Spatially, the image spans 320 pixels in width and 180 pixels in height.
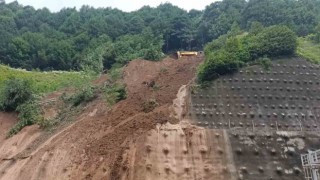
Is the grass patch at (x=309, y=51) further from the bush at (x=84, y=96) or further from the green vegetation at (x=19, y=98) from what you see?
the green vegetation at (x=19, y=98)

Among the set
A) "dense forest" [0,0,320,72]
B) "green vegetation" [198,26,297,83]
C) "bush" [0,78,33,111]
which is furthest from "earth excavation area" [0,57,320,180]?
"dense forest" [0,0,320,72]

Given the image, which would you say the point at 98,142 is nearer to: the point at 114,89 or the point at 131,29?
the point at 114,89

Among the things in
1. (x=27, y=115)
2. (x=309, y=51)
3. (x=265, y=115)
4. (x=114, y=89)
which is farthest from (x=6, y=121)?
(x=309, y=51)

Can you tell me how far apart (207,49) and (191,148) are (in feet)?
36.1

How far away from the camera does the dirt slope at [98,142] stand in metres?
19.7

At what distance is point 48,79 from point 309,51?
812 inches

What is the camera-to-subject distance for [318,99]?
24.5m

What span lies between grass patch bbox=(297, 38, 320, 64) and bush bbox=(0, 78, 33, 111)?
15.9 metres

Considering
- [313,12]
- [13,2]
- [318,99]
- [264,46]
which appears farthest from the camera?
[13,2]

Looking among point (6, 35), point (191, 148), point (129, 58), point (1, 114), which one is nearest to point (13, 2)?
point (6, 35)

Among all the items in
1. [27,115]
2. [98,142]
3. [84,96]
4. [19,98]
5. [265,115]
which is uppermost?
[19,98]

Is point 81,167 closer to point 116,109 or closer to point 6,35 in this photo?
point 116,109

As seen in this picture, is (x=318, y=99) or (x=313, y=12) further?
(x=313, y=12)

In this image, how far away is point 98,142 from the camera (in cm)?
2098
